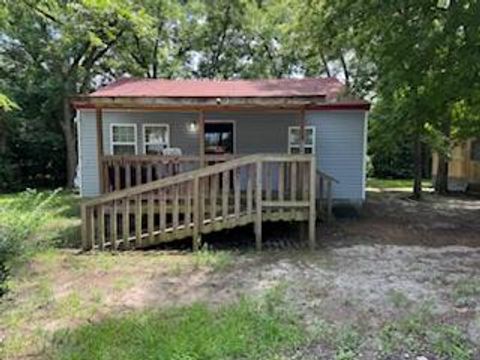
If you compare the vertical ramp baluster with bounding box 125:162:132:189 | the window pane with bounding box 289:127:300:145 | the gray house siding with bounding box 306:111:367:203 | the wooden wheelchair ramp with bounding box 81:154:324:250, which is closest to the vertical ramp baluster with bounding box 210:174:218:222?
the wooden wheelchair ramp with bounding box 81:154:324:250

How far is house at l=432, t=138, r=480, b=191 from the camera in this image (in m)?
19.2

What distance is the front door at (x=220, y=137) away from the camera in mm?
13883

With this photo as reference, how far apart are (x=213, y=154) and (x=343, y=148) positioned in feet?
13.3

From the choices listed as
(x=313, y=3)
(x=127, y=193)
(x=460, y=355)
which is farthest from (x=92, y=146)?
(x=460, y=355)

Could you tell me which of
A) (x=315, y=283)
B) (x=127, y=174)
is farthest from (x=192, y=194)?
→ (x=315, y=283)

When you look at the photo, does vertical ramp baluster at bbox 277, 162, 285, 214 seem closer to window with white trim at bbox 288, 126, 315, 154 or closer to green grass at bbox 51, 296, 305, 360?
green grass at bbox 51, 296, 305, 360

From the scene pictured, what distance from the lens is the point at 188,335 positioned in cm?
457

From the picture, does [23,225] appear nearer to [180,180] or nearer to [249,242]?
[180,180]

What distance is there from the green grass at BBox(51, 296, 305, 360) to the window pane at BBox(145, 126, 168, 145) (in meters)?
9.10

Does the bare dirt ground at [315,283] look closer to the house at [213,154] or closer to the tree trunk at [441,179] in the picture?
the house at [213,154]

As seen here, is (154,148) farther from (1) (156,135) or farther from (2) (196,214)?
(2) (196,214)

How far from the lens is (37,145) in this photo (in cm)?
2183

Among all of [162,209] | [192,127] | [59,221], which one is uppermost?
[192,127]

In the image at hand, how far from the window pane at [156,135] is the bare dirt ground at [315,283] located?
202 inches
